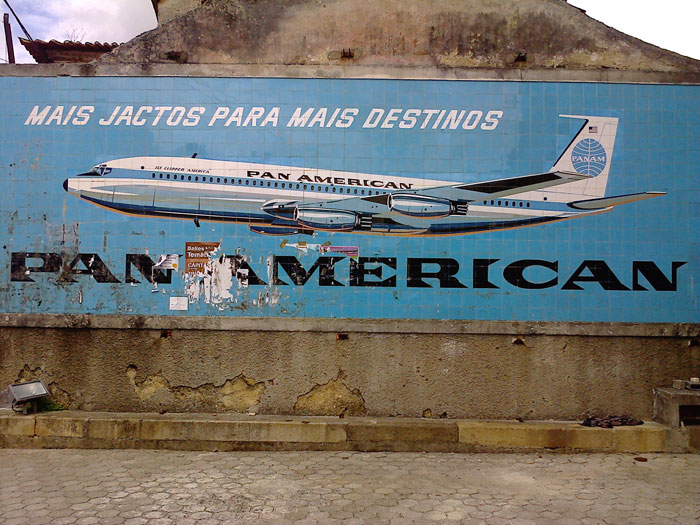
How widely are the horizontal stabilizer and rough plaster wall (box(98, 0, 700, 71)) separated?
1.69m

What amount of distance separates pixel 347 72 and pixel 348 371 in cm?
392

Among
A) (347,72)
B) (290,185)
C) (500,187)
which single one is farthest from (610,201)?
(290,185)

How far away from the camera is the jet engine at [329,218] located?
22.1 ft

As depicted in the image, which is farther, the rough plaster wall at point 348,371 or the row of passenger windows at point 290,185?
the row of passenger windows at point 290,185

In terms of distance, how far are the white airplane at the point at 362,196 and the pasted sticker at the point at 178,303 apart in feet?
3.39

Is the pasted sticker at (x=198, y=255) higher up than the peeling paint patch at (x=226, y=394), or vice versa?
the pasted sticker at (x=198, y=255)

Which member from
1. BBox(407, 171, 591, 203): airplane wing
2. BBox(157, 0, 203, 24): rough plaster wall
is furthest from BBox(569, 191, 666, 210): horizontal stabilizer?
BBox(157, 0, 203, 24): rough plaster wall

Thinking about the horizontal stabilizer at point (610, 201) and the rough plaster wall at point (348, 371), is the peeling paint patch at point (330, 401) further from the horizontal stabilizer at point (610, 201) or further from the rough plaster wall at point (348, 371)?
the horizontal stabilizer at point (610, 201)

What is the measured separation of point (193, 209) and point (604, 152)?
542 cm

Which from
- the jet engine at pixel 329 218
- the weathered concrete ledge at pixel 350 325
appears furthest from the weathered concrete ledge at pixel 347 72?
the weathered concrete ledge at pixel 350 325

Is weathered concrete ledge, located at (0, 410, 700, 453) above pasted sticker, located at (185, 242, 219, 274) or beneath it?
beneath

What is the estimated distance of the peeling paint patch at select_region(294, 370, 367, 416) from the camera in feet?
21.9

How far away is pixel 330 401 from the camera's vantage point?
6.66 meters

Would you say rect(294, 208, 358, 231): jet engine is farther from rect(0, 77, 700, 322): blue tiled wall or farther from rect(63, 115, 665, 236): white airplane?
rect(0, 77, 700, 322): blue tiled wall
